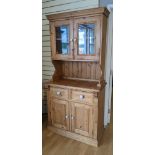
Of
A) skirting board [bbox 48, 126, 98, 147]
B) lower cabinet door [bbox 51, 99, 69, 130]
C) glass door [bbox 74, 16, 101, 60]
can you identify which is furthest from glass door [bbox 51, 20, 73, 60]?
skirting board [bbox 48, 126, 98, 147]

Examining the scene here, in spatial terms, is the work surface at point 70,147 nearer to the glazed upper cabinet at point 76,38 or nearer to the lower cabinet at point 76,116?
the lower cabinet at point 76,116

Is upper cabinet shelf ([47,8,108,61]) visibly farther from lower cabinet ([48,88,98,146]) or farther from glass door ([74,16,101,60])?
lower cabinet ([48,88,98,146])

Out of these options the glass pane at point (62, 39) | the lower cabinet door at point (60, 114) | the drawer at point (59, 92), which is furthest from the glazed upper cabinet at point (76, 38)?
the lower cabinet door at point (60, 114)


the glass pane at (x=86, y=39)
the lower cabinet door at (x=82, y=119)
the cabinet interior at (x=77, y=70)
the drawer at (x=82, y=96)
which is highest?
the glass pane at (x=86, y=39)

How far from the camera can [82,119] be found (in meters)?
2.39

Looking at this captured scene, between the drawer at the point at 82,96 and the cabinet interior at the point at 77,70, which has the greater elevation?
the cabinet interior at the point at 77,70

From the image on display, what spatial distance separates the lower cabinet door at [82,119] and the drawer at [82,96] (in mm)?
75

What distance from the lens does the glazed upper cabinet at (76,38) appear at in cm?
227

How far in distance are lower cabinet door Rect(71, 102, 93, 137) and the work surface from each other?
0.19 meters
